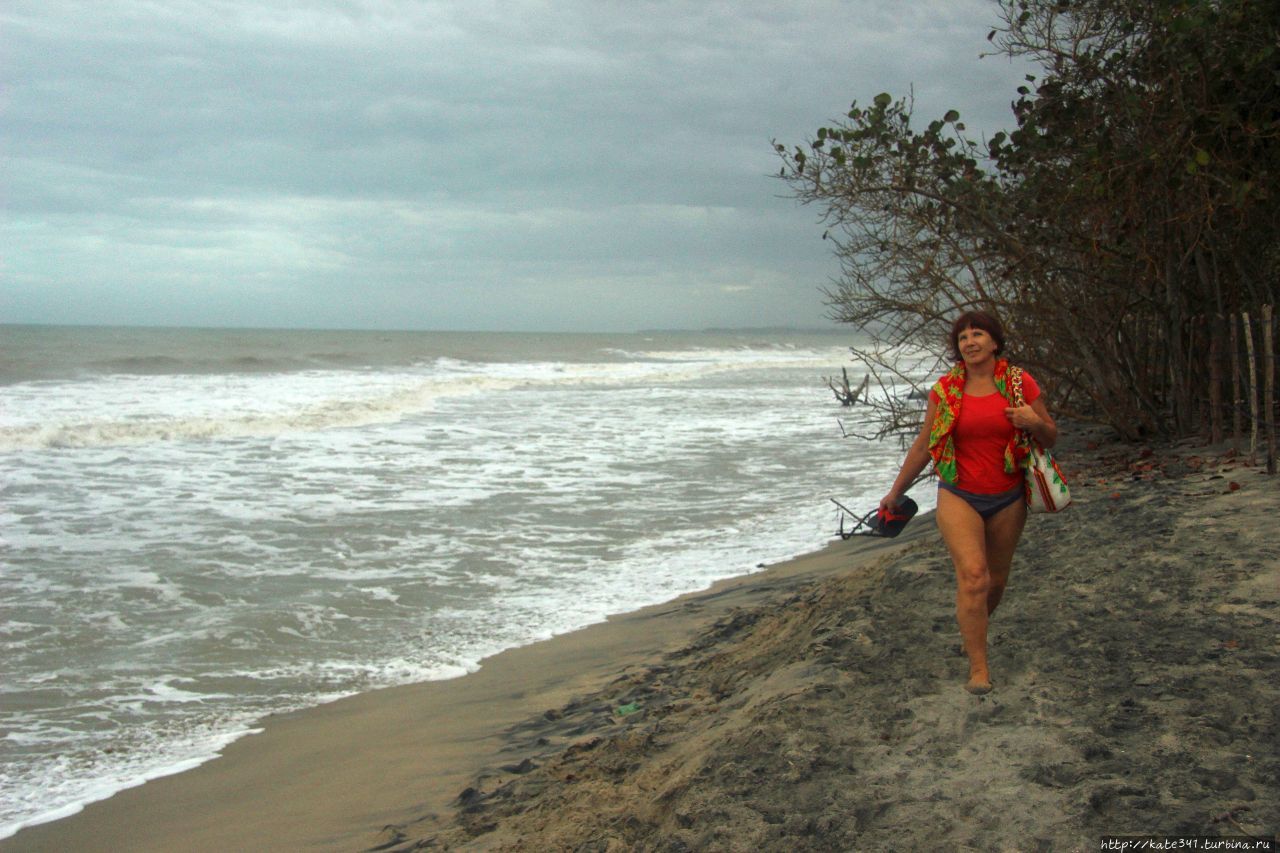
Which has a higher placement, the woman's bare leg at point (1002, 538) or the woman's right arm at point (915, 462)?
the woman's right arm at point (915, 462)

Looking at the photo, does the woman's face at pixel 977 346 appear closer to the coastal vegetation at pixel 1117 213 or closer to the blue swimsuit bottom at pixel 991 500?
the blue swimsuit bottom at pixel 991 500

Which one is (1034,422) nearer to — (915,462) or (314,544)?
(915,462)

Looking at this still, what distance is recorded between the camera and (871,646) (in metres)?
4.60

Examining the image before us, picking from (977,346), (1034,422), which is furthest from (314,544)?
(1034,422)

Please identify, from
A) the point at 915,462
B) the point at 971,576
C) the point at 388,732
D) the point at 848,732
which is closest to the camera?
the point at 848,732

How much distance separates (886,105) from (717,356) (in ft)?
191

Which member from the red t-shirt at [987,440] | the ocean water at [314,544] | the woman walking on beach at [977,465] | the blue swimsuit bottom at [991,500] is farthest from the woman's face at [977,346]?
the ocean water at [314,544]

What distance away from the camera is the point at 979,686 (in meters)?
3.92

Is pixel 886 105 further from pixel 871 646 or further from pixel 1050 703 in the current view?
pixel 1050 703

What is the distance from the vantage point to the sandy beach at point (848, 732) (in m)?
3.16

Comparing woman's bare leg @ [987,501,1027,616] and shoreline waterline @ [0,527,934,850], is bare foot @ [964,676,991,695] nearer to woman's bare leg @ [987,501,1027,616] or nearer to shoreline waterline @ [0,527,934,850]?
woman's bare leg @ [987,501,1027,616]

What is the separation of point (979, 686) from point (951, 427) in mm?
1002

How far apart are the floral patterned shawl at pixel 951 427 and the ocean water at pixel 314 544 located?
3.42 metres

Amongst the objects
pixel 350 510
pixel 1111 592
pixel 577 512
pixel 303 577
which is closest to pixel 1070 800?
pixel 1111 592
